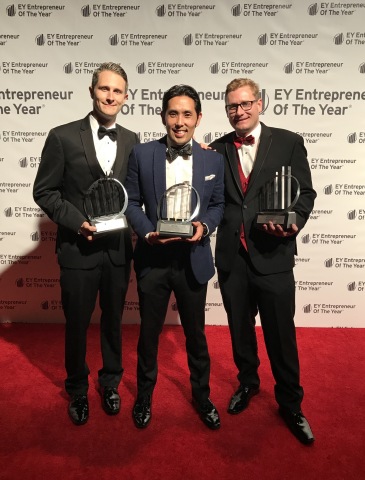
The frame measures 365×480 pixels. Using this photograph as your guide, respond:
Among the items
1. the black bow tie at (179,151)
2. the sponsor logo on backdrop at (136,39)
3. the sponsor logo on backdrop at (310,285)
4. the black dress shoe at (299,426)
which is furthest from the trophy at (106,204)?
the sponsor logo on backdrop at (310,285)

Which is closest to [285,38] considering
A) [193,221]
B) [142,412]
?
[193,221]

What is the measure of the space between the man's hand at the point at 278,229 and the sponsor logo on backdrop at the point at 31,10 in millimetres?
3009

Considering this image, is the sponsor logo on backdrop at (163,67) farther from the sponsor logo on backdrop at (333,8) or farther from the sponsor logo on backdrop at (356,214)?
the sponsor logo on backdrop at (356,214)

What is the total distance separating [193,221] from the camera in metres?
2.43

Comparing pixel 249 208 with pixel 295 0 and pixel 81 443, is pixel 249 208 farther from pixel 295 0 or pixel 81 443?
pixel 295 0

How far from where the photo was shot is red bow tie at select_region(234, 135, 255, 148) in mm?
2527

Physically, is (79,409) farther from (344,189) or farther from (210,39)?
(210,39)

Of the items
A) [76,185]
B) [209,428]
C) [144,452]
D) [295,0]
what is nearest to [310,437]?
[209,428]

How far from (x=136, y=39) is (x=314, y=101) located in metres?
1.80

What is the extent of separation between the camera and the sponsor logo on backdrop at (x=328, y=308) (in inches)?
170

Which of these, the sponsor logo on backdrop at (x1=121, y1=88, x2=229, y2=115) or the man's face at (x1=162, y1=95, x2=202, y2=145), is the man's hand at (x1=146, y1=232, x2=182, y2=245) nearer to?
the man's face at (x1=162, y1=95, x2=202, y2=145)

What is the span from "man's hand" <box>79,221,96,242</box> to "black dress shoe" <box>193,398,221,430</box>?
1.33m

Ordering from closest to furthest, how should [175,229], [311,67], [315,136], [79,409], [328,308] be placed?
[175,229], [79,409], [311,67], [315,136], [328,308]

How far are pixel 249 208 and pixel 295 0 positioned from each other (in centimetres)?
245
